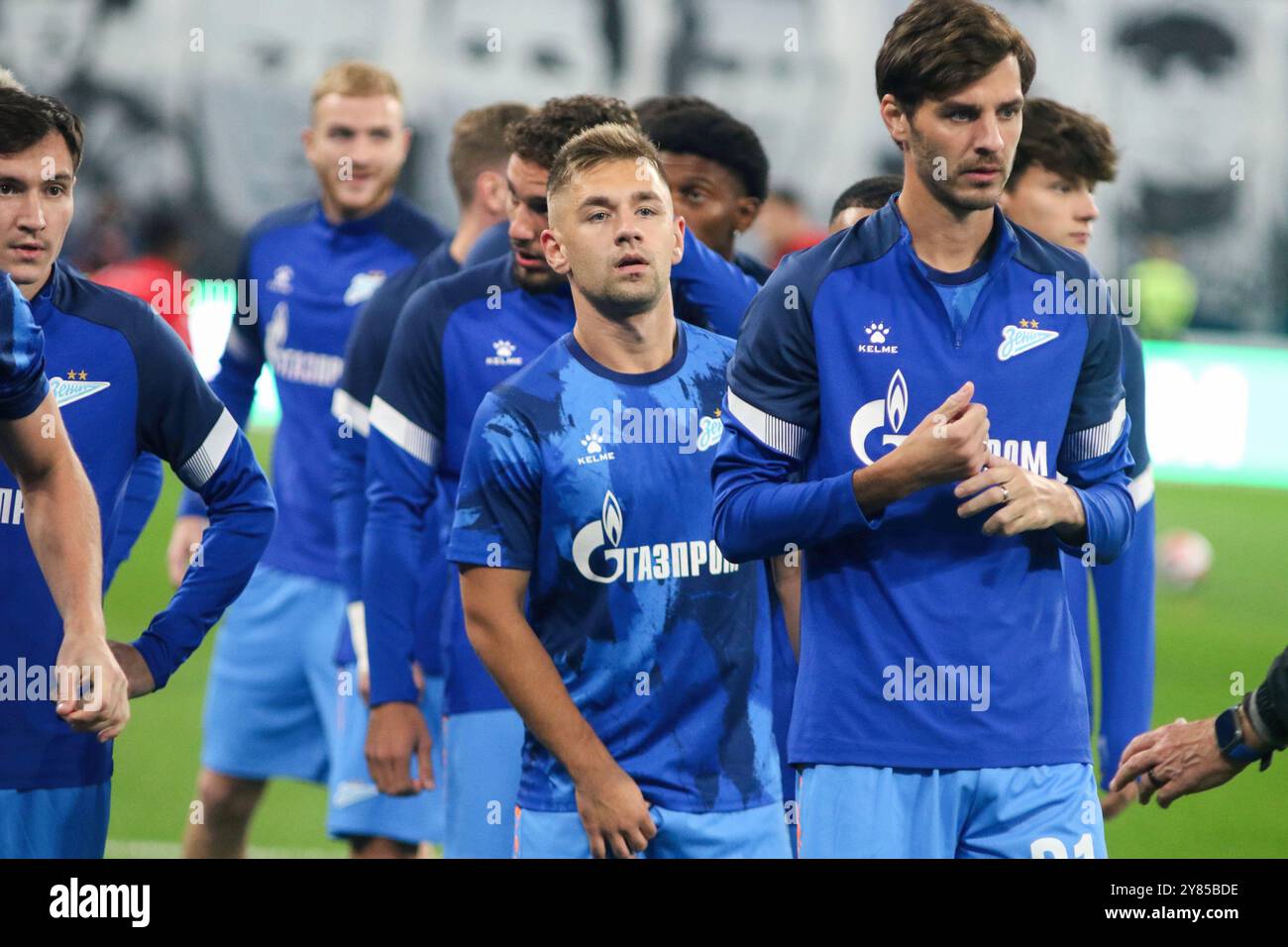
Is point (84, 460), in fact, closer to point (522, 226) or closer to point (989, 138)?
point (522, 226)

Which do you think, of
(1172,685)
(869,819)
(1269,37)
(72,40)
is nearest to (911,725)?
(869,819)

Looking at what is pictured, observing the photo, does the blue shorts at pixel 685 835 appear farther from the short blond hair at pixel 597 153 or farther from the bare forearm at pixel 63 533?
the short blond hair at pixel 597 153

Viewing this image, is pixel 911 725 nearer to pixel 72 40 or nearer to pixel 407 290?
pixel 407 290

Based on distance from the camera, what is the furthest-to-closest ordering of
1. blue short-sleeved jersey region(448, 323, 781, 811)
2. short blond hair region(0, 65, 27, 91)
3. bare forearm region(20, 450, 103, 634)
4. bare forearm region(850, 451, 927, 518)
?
short blond hair region(0, 65, 27, 91), blue short-sleeved jersey region(448, 323, 781, 811), bare forearm region(20, 450, 103, 634), bare forearm region(850, 451, 927, 518)

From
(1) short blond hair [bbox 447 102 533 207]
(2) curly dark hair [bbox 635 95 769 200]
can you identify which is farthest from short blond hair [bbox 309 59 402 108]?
(2) curly dark hair [bbox 635 95 769 200]

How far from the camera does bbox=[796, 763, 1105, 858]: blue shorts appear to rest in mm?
3615

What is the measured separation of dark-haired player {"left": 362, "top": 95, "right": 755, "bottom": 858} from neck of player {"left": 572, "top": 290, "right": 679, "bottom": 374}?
73 centimetres

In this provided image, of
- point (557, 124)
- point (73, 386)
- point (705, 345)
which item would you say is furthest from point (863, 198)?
point (73, 386)

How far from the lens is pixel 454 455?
5125 millimetres

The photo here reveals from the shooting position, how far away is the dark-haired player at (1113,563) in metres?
4.70

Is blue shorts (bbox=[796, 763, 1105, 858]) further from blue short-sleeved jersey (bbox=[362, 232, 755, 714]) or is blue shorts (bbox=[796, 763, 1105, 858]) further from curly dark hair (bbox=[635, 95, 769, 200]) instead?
curly dark hair (bbox=[635, 95, 769, 200])

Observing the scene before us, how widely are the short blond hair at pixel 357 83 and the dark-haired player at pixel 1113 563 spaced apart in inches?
102

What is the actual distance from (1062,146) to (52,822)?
312cm

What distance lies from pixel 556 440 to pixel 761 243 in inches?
687
